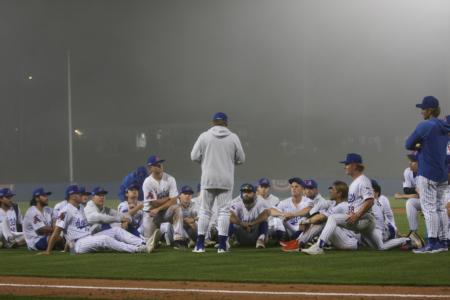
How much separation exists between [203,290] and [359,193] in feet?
9.49

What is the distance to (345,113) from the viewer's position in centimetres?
2930

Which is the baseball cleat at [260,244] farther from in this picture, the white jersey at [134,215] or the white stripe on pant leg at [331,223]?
the white jersey at [134,215]

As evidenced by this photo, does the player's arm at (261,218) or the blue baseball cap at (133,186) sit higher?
the blue baseball cap at (133,186)

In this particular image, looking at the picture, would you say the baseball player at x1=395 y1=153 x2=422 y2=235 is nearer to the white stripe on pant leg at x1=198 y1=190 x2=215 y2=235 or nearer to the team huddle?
the team huddle

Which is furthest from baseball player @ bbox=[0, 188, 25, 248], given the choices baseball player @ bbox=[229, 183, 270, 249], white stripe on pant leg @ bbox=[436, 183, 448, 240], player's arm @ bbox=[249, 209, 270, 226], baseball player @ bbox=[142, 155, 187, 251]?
white stripe on pant leg @ bbox=[436, 183, 448, 240]

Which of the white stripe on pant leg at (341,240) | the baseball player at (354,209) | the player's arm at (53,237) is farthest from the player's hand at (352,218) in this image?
the player's arm at (53,237)

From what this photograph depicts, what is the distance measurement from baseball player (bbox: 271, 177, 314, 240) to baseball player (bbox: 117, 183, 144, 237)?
1888mm

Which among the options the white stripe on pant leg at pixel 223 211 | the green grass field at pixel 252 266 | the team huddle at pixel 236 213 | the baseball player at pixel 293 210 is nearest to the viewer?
the green grass field at pixel 252 266

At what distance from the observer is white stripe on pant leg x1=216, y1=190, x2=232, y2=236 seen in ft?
25.9

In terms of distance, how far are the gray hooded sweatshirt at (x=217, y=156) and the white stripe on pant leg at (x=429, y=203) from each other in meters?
2.08

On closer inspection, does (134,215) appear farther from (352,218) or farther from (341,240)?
(352,218)

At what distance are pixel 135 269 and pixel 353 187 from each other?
8.27ft

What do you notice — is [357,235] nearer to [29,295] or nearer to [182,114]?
[29,295]

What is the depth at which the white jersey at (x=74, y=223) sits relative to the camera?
28.0ft
